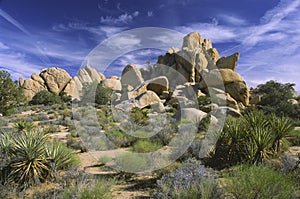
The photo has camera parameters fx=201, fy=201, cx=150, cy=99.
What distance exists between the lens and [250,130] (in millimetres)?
7168

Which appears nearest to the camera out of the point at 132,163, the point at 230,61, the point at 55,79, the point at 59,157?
the point at 59,157

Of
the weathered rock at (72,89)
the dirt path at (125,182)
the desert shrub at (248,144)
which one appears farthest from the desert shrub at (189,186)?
the weathered rock at (72,89)

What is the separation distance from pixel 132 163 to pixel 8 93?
13627 millimetres

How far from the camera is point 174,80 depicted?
139 feet

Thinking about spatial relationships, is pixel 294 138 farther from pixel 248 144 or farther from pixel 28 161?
pixel 28 161

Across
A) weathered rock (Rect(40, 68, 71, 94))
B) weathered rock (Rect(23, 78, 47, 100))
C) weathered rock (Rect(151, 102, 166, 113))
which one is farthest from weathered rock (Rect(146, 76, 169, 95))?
weathered rock (Rect(23, 78, 47, 100))

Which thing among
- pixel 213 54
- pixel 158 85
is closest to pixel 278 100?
pixel 158 85

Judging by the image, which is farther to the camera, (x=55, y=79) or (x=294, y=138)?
(x=55, y=79)

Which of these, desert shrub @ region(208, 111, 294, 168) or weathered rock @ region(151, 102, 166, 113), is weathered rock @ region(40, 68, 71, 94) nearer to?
weathered rock @ region(151, 102, 166, 113)

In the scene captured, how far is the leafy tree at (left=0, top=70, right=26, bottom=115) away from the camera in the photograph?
50.0 feet

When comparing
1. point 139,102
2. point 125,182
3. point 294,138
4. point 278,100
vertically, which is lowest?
point 125,182

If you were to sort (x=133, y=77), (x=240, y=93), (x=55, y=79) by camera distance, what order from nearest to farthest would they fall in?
1. (x=240, y=93)
2. (x=133, y=77)
3. (x=55, y=79)

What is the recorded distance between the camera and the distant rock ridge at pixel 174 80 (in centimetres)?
3039

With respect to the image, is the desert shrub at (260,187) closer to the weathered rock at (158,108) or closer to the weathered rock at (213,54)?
the weathered rock at (158,108)
